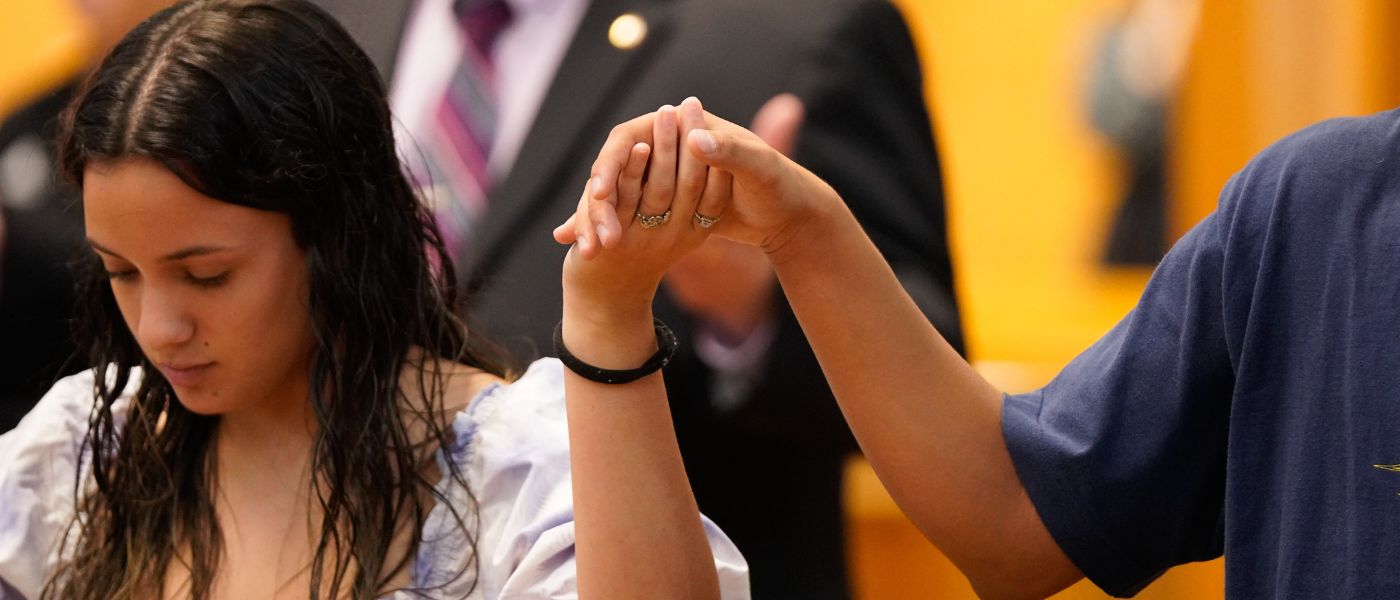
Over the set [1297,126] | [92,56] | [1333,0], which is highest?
[1333,0]

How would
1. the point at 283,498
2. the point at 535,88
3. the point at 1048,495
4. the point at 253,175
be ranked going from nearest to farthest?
the point at 1048,495 → the point at 253,175 → the point at 283,498 → the point at 535,88

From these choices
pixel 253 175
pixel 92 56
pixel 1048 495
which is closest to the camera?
pixel 1048 495

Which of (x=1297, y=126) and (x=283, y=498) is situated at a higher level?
(x=1297, y=126)

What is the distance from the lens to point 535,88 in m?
1.64

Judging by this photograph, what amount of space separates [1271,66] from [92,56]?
4.53ft

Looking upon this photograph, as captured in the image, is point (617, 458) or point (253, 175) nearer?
point (617, 458)

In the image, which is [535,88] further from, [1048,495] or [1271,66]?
[1048,495]

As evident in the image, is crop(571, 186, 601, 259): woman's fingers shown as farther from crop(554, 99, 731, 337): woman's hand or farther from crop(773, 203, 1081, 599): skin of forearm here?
crop(773, 203, 1081, 599): skin of forearm

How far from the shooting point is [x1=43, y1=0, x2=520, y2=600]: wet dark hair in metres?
1.20

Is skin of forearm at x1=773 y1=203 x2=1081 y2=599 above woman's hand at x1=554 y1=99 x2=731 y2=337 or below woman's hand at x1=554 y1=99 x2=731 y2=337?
below

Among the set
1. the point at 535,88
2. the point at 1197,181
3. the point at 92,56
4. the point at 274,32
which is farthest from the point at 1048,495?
the point at 92,56

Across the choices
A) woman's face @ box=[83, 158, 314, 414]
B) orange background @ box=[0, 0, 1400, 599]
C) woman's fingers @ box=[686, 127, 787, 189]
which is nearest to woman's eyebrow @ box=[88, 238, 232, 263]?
woman's face @ box=[83, 158, 314, 414]

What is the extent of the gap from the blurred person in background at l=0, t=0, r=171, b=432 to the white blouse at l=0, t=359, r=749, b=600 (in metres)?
0.38

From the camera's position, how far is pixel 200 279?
3.92 ft
